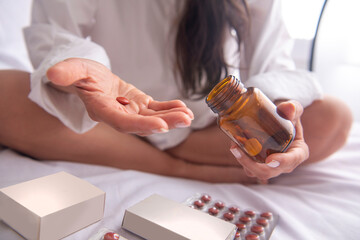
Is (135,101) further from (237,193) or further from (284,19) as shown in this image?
(284,19)

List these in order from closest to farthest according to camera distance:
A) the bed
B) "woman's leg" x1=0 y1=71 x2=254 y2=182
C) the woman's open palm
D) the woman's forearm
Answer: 1. the woman's open palm
2. the bed
3. "woman's leg" x1=0 y1=71 x2=254 y2=182
4. the woman's forearm

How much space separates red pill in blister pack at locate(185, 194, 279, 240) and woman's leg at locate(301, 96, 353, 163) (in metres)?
0.20

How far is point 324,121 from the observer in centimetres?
52

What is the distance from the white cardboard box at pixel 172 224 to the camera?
0.88 feet

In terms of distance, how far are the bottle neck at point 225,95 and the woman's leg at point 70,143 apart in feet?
0.98

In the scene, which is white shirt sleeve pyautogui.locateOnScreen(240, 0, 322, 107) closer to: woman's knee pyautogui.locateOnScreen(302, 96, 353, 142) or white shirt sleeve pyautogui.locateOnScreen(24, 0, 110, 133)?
woman's knee pyautogui.locateOnScreen(302, 96, 353, 142)

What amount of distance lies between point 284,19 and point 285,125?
0.46 m

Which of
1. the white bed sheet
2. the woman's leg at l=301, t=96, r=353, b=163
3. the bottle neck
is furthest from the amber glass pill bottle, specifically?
the woman's leg at l=301, t=96, r=353, b=163

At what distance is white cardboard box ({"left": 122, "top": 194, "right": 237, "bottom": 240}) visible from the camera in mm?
269

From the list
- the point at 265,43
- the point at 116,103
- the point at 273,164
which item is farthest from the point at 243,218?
the point at 265,43

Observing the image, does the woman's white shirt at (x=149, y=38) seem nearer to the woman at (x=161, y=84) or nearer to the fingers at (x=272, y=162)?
the woman at (x=161, y=84)

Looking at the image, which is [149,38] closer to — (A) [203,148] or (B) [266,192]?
(A) [203,148]

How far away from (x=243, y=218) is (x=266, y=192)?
0.48 ft

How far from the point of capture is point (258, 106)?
0.92 feet
